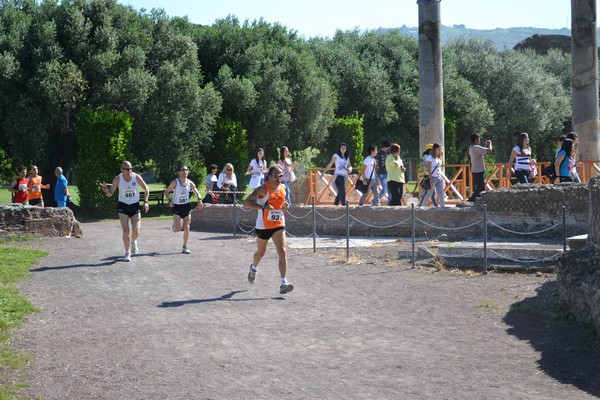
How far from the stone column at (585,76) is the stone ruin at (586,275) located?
13726mm

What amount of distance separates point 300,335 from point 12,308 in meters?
3.57

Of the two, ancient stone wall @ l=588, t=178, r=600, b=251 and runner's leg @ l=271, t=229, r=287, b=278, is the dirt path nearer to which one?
runner's leg @ l=271, t=229, r=287, b=278

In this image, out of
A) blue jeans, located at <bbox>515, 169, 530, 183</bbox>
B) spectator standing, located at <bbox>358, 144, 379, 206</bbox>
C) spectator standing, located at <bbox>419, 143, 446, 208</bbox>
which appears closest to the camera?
blue jeans, located at <bbox>515, 169, 530, 183</bbox>

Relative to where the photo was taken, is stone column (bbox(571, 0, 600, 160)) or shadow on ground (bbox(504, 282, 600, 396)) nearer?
shadow on ground (bbox(504, 282, 600, 396))

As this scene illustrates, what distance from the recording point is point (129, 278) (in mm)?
12602

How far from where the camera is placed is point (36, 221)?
1873cm

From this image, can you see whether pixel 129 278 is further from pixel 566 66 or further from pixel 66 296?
pixel 566 66

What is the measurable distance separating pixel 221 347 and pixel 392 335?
1831 mm

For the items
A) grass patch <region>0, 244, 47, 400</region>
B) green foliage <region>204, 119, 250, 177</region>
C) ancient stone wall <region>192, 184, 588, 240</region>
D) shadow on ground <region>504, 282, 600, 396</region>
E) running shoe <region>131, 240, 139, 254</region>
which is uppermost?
green foliage <region>204, 119, 250, 177</region>

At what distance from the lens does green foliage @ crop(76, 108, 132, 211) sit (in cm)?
2572

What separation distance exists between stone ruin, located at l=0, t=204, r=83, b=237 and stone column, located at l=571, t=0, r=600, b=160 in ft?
45.3

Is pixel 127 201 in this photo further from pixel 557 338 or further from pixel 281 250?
pixel 557 338

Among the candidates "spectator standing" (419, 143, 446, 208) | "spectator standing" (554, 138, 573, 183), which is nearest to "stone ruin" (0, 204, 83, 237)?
"spectator standing" (419, 143, 446, 208)

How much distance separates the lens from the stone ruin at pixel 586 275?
884 cm
